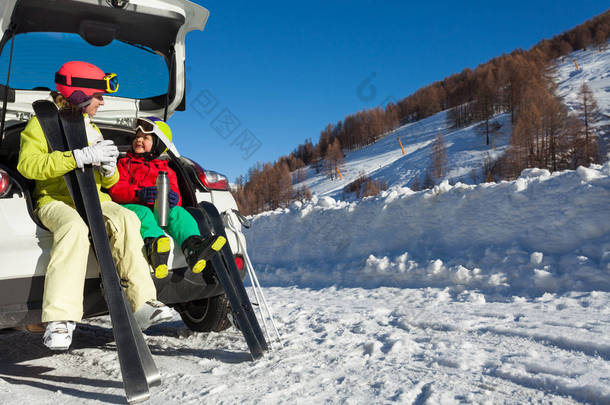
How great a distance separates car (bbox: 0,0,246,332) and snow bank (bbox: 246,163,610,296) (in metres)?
2.46

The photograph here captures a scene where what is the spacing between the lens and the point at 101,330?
3.68 meters

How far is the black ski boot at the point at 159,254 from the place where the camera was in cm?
239

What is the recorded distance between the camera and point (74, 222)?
2.17 metres

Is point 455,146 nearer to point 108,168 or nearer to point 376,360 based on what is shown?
point 376,360

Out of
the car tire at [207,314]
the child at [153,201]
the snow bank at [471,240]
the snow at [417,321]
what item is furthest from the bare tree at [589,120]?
the child at [153,201]

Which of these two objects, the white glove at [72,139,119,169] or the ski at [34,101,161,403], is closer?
the ski at [34,101,161,403]

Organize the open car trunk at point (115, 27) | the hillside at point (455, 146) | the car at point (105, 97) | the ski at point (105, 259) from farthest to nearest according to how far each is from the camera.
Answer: the hillside at point (455, 146)
the open car trunk at point (115, 27)
the car at point (105, 97)
the ski at point (105, 259)

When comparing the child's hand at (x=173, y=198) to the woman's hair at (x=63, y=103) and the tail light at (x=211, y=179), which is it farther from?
the woman's hair at (x=63, y=103)

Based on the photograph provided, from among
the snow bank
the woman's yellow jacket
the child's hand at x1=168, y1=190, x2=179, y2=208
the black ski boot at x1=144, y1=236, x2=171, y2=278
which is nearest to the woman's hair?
the woman's yellow jacket

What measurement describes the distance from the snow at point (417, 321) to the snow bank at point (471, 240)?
16 mm

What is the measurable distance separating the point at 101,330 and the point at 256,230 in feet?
15.7

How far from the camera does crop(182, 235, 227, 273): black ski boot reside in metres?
2.50

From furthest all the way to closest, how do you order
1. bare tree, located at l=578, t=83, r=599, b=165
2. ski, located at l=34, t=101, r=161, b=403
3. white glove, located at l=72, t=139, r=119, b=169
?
1. bare tree, located at l=578, t=83, r=599, b=165
2. white glove, located at l=72, t=139, r=119, b=169
3. ski, located at l=34, t=101, r=161, b=403

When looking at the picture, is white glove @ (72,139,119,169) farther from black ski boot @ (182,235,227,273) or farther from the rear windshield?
the rear windshield
